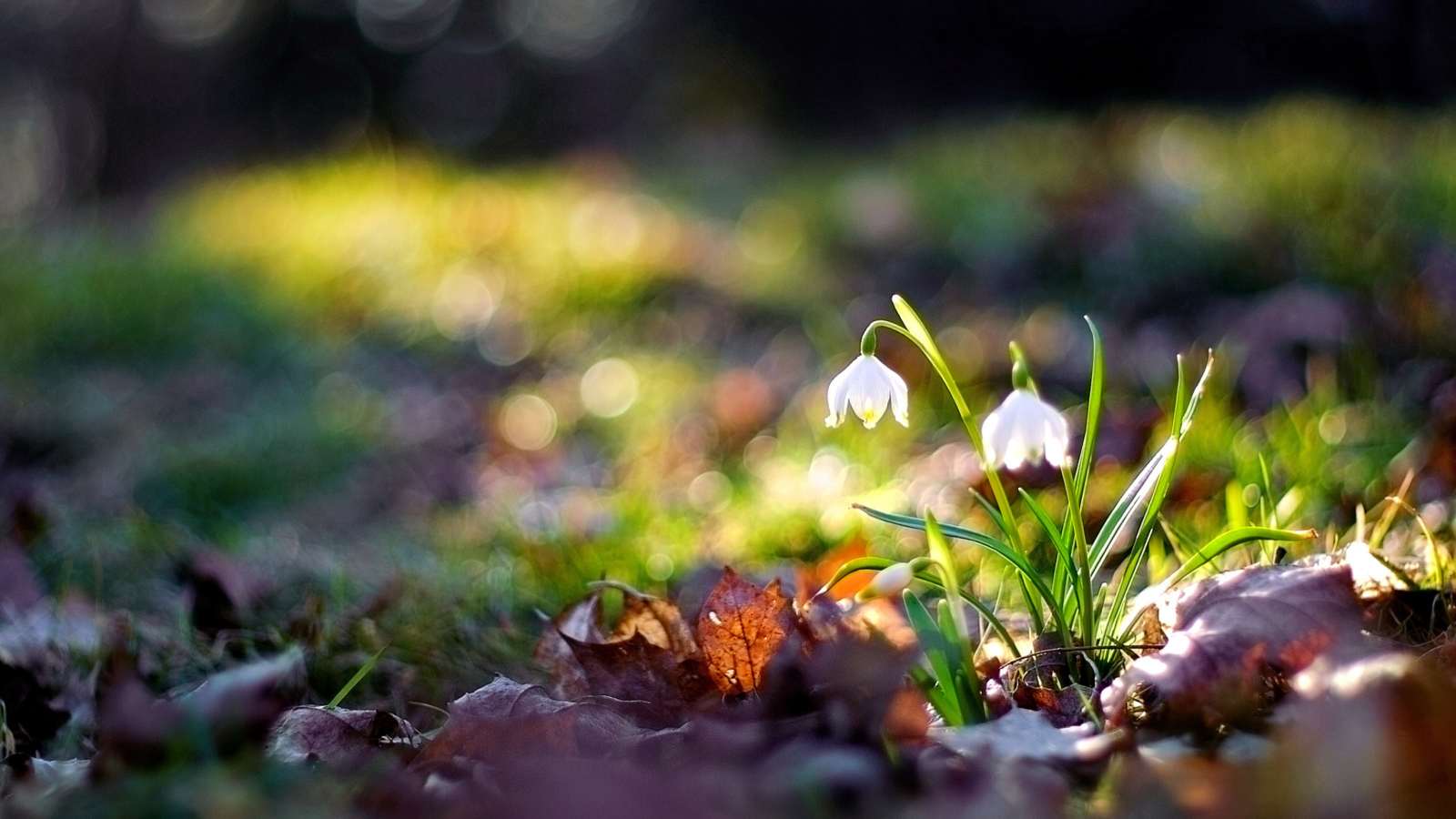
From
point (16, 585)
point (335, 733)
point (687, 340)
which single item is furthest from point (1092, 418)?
point (687, 340)

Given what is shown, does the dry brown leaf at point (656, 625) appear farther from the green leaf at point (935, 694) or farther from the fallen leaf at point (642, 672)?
the green leaf at point (935, 694)

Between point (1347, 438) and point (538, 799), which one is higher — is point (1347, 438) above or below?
below

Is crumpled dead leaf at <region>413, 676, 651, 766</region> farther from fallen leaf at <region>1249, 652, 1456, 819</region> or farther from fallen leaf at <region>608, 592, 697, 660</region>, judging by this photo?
fallen leaf at <region>1249, 652, 1456, 819</region>

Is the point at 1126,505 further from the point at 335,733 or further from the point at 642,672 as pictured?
the point at 335,733

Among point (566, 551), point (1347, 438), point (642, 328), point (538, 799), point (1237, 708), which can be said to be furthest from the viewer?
point (642, 328)

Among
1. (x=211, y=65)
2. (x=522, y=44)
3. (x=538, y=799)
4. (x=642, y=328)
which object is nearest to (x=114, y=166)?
(x=211, y=65)

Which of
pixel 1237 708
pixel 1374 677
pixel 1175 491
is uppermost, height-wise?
pixel 1374 677

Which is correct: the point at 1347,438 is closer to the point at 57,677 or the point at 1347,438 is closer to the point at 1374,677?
the point at 1374,677
